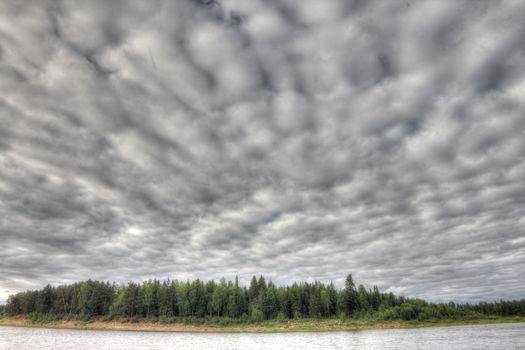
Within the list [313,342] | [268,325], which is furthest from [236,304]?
[313,342]

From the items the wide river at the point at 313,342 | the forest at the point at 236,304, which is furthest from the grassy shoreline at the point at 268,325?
the wide river at the point at 313,342

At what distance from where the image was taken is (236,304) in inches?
5822

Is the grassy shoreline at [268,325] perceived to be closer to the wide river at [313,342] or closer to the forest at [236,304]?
the forest at [236,304]

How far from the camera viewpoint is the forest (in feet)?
471

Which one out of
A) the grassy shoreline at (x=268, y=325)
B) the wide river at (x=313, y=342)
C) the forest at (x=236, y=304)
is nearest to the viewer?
the wide river at (x=313, y=342)

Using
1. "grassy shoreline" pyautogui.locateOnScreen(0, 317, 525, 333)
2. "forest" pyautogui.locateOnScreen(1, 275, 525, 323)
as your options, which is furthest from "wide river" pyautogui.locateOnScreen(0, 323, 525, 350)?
"forest" pyautogui.locateOnScreen(1, 275, 525, 323)

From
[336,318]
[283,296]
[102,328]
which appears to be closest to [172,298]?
[102,328]

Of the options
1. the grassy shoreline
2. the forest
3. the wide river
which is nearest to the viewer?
the wide river

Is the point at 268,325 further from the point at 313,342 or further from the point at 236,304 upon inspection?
the point at 313,342

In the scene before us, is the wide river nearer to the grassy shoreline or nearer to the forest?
the grassy shoreline

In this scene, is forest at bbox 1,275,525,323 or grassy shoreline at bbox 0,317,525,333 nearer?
grassy shoreline at bbox 0,317,525,333

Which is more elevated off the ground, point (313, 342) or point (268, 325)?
point (313, 342)

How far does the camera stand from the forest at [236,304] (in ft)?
471

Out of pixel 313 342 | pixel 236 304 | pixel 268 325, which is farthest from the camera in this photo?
pixel 236 304
